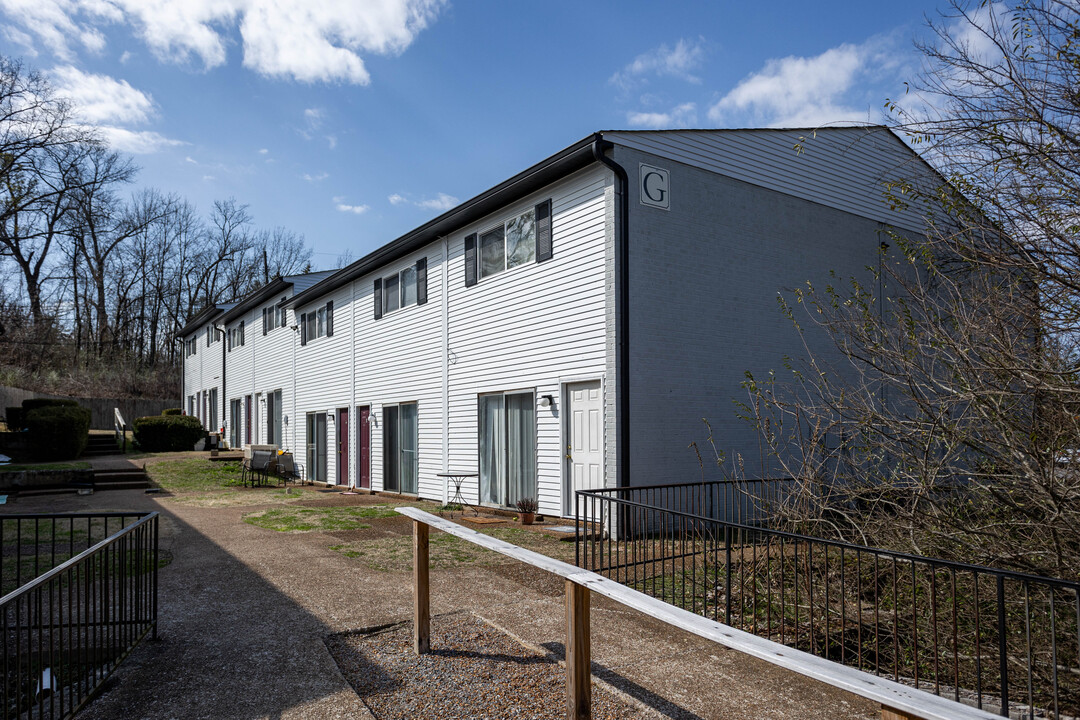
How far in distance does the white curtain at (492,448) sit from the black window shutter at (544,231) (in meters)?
2.76

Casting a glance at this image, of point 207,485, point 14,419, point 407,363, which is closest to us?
point 407,363

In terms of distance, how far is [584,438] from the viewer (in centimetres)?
1077

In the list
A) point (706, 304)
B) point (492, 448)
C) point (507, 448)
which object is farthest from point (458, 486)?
point (706, 304)

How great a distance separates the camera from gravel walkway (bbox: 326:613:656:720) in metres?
4.06

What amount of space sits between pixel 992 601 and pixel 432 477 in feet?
38.1

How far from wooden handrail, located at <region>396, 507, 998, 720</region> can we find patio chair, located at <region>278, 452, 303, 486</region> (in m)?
17.5

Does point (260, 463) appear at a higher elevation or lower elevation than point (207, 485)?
higher

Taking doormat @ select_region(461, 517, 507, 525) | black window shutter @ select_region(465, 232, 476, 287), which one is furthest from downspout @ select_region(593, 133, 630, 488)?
black window shutter @ select_region(465, 232, 476, 287)

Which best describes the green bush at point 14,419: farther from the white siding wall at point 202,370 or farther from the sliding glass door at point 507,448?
the sliding glass door at point 507,448

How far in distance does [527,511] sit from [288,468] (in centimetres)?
1243

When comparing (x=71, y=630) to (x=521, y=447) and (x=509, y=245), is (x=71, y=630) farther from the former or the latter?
(x=509, y=245)

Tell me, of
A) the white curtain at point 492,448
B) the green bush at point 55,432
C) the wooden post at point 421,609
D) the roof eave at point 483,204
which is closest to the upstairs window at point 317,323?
the roof eave at point 483,204

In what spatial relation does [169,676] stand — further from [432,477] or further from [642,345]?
[432,477]

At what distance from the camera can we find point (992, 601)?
181 inches
